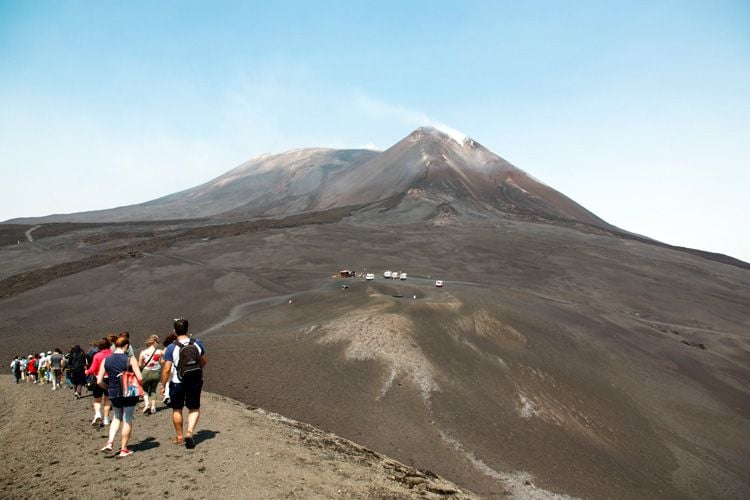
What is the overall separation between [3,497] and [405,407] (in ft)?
46.6

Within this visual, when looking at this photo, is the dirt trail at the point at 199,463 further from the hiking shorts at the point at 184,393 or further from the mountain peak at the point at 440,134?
the mountain peak at the point at 440,134

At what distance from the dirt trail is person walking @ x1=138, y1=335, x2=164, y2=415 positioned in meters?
0.37

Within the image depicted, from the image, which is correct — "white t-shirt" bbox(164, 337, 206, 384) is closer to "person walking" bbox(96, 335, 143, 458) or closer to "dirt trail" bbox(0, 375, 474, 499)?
"person walking" bbox(96, 335, 143, 458)

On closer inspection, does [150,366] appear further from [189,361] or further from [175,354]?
[189,361]

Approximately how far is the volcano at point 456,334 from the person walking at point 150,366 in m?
2.93

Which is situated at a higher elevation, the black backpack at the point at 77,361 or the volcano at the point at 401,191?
the volcano at the point at 401,191

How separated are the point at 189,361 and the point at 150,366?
3872mm

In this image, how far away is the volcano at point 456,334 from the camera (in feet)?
60.7

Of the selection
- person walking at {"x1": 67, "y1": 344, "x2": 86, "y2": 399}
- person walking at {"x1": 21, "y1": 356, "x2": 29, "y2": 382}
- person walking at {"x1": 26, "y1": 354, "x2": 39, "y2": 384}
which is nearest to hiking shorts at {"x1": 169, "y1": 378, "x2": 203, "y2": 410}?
person walking at {"x1": 67, "y1": 344, "x2": 86, "y2": 399}

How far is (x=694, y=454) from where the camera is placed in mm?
22297

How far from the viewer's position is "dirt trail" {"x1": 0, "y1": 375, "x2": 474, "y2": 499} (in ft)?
24.3

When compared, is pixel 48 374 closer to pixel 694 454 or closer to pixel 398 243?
pixel 694 454

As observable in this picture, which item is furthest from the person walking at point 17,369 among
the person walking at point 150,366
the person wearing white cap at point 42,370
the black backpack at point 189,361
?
the black backpack at point 189,361

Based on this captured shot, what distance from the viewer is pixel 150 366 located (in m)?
11.7
